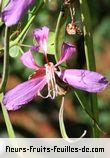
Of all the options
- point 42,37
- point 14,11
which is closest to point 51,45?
point 42,37

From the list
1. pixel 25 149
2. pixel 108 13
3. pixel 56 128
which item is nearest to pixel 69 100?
pixel 56 128

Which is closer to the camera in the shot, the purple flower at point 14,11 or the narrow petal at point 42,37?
the purple flower at point 14,11

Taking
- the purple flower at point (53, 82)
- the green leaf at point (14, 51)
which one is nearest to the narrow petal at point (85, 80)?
the purple flower at point (53, 82)

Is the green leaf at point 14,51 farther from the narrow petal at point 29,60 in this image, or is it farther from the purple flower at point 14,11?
the purple flower at point 14,11

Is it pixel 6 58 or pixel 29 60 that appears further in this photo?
pixel 29 60

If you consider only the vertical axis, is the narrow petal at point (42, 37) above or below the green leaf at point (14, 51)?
above

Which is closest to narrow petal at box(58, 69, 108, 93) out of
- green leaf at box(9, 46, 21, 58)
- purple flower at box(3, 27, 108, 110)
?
purple flower at box(3, 27, 108, 110)

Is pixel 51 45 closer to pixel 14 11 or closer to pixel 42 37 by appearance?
pixel 42 37

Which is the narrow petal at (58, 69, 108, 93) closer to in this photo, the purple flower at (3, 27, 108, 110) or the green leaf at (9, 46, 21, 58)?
the purple flower at (3, 27, 108, 110)
